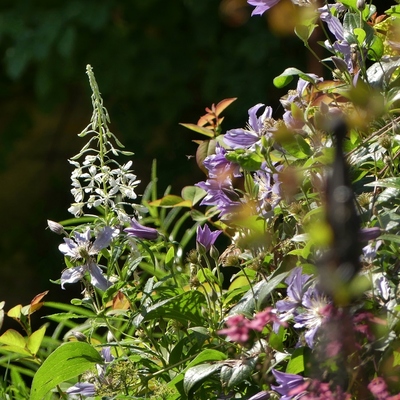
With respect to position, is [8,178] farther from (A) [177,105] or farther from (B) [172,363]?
(B) [172,363]

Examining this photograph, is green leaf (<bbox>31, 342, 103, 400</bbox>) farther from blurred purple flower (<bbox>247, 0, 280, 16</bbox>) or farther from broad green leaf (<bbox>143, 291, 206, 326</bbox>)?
blurred purple flower (<bbox>247, 0, 280, 16</bbox>)

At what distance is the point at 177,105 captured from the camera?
356 centimetres

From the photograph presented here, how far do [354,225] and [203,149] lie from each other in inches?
28.7

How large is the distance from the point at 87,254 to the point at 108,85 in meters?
2.53

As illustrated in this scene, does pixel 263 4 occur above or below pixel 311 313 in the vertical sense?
above

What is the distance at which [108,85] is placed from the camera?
346 centimetres

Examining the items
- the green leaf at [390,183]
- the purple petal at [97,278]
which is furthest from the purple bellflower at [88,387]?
the green leaf at [390,183]

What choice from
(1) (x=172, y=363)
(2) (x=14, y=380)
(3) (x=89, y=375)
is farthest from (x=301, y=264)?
(2) (x=14, y=380)

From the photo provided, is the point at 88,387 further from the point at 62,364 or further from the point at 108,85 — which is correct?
the point at 108,85

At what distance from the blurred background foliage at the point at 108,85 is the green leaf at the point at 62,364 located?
6.66ft

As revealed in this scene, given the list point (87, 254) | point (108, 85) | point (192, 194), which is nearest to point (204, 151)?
point (192, 194)

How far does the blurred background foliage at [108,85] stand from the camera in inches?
128

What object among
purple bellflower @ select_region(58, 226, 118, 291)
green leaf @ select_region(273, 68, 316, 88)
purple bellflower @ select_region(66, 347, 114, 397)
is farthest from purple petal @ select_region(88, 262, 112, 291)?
green leaf @ select_region(273, 68, 316, 88)

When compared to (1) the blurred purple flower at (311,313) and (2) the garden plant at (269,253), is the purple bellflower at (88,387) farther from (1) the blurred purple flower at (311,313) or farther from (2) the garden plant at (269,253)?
(1) the blurred purple flower at (311,313)
